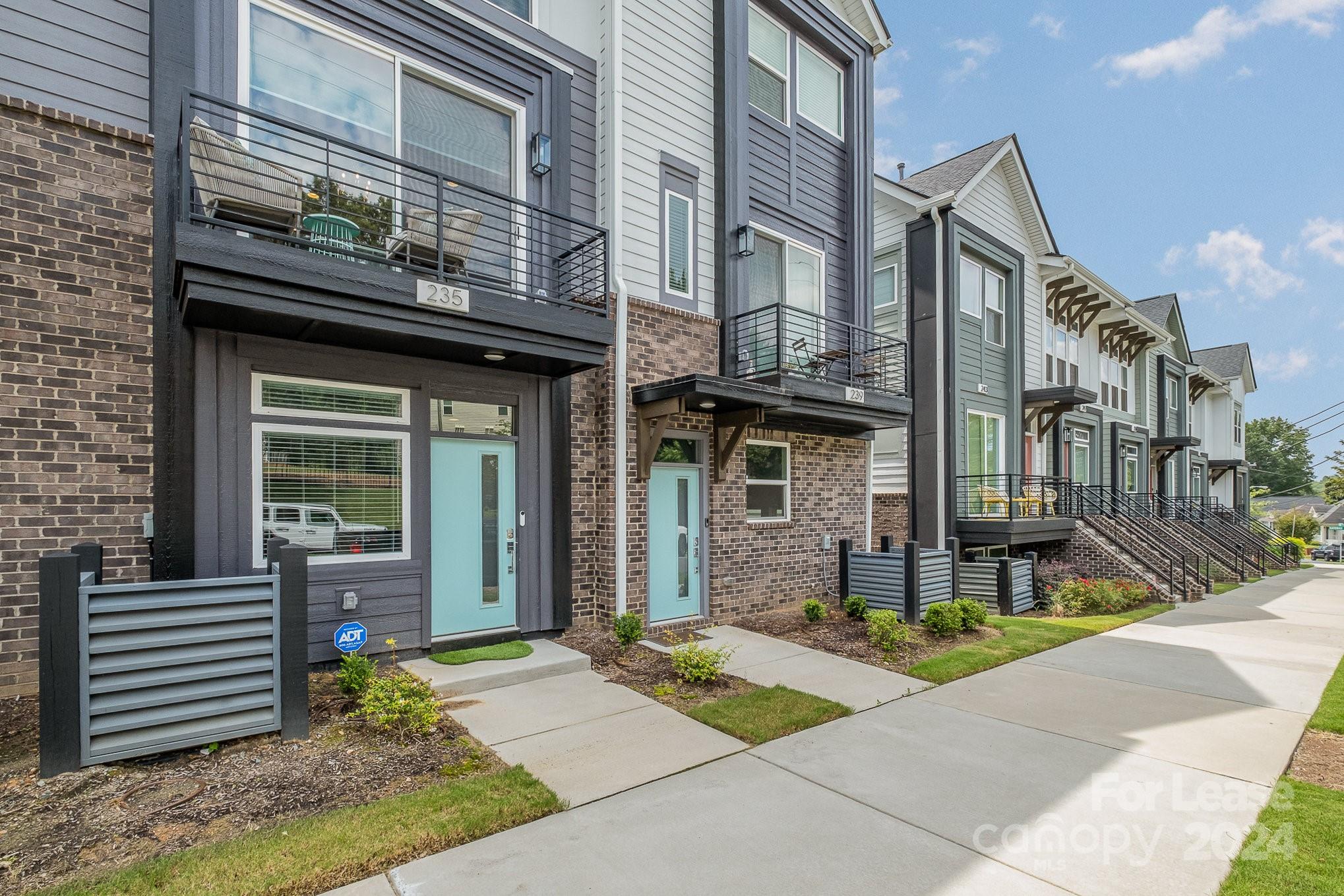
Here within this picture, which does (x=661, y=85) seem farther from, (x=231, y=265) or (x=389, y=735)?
(x=389, y=735)

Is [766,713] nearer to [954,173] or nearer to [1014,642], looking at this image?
[1014,642]

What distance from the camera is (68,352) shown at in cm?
496

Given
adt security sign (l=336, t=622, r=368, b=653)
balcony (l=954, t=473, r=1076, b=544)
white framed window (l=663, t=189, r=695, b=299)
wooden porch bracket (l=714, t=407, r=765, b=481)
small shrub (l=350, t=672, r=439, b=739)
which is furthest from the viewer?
balcony (l=954, t=473, r=1076, b=544)

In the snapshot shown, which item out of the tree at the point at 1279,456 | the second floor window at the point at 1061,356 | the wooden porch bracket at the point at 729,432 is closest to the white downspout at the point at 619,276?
the wooden porch bracket at the point at 729,432

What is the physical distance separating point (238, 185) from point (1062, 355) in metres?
19.3

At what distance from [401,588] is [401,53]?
17.8 feet

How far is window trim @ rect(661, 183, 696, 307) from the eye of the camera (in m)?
8.73

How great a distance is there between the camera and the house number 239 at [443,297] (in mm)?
5633

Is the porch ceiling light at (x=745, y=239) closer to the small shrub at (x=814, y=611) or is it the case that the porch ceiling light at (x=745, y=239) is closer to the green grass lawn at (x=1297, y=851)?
the small shrub at (x=814, y=611)

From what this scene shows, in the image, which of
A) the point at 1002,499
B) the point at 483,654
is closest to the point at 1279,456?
the point at 1002,499

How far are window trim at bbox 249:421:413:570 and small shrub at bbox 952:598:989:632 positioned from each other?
6634 millimetres

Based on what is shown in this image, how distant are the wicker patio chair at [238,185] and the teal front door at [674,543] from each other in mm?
4783

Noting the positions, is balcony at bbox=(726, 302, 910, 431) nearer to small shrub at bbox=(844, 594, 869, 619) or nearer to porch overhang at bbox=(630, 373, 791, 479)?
porch overhang at bbox=(630, 373, 791, 479)

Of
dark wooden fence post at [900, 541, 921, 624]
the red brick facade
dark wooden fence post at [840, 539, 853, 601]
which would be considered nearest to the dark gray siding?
the red brick facade
